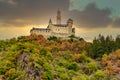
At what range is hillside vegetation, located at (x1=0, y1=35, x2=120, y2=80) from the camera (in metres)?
99.0

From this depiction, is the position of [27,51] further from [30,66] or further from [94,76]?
[94,76]

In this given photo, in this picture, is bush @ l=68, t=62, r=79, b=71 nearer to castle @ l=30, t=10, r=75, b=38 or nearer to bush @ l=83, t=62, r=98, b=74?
bush @ l=83, t=62, r=98, b=74

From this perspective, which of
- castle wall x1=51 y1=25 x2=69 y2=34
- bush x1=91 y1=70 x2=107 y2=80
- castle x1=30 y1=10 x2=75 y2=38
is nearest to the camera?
bush x1=91 y1=70 x2=107 y2=80

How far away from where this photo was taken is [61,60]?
389 feet

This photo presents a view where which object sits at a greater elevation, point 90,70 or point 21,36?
point 21,36

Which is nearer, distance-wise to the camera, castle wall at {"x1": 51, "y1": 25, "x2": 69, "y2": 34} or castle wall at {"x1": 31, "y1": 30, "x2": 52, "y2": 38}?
castle wall at {"x1": 31, "y1": 30, "x2": 52, "y2": 38}

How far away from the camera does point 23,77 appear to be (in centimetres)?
9494

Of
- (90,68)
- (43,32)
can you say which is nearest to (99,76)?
(90,68)

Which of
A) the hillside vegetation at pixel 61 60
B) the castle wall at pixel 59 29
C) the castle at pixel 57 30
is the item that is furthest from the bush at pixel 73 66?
the castle wall at pixel 59 29

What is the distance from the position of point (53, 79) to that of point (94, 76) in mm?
14603

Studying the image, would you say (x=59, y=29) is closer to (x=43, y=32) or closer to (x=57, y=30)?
(x=57, y=30)

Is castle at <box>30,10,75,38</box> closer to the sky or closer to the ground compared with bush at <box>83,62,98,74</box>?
closer to the sky

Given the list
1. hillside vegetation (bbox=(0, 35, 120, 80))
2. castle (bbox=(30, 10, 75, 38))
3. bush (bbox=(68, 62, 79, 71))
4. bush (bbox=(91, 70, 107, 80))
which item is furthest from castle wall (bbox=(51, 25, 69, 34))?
bush (bbox=(91, 70, 107, 80))

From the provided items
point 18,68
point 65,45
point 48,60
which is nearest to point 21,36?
point 65,45
